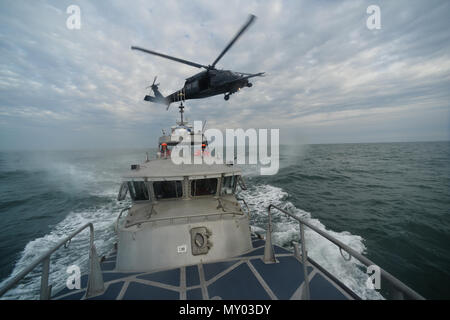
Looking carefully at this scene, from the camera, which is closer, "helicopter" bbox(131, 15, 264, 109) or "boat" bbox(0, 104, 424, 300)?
"boat" bbox(0, 104, 424, 300)

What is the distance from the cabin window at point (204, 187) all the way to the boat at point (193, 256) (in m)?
0.04

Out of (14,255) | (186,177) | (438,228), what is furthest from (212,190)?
(438,228)

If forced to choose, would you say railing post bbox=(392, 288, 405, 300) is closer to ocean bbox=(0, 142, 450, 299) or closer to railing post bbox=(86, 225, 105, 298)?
railing post bbox=(86, 225, 105, 298)

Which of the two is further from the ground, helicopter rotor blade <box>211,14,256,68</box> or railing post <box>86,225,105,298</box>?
helicopter rotor blade <box>211,14,256,68</box>

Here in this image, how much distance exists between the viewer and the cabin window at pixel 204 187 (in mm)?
6328

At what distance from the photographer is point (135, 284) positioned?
14.1 ft

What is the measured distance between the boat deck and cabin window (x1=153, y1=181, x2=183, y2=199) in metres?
2.33

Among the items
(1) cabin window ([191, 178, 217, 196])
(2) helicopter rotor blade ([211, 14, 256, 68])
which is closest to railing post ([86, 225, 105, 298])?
(1) cabin window ([191, 178, 217, 196])

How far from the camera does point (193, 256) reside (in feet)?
16.6

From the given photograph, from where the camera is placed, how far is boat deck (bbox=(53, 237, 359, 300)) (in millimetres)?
3875

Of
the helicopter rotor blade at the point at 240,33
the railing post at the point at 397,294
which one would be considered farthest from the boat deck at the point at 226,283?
the helicopter rotor blade at the point at 240,33

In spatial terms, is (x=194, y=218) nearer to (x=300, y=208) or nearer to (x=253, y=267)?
(x=253, y=267)

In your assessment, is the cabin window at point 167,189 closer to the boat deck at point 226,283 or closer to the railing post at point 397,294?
the boat deck at point 226,283

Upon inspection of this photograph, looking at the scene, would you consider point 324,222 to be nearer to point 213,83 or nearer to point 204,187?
point 204,187
